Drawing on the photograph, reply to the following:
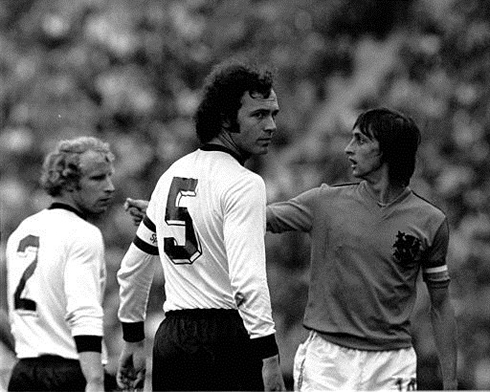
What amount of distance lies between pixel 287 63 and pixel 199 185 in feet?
24.4

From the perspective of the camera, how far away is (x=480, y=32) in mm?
11773

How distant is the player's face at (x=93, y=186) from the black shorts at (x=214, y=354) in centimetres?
92

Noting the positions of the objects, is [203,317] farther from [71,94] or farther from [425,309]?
[71,94]

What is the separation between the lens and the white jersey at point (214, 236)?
5355 millimetres

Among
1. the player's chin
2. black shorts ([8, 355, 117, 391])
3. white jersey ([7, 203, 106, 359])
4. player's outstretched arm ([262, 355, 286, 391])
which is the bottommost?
black shorts ([8, 355, 117, 391])

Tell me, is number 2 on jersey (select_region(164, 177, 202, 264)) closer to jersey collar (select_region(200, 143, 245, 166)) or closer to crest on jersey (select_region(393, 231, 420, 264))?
jersey collar (select_region(200, 143, 245, 166))

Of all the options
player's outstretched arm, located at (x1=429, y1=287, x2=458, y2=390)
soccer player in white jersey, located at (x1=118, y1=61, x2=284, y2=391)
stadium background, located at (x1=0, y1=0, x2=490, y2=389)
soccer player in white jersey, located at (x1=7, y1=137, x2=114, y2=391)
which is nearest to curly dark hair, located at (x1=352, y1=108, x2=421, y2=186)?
player's outstretched arm, located at (x1=429, y1=287, x2=458, y2=390)

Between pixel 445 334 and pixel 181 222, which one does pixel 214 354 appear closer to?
pixel 181 222

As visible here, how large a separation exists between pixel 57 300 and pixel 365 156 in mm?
1416

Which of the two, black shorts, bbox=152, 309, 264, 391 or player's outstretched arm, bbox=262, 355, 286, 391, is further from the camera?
black shorts, bbox=152, 309, 264, 391

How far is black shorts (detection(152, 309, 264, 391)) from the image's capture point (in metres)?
5.61

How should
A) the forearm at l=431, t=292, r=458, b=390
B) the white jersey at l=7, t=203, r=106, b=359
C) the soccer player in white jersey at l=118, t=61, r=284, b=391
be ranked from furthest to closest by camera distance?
the forearm at l=431, t=292, r=458, b=390, the white jersey at l=7, t=203, r=106, b=359, the soccer player in white jersey at l=118, t=61, r=284, b=391

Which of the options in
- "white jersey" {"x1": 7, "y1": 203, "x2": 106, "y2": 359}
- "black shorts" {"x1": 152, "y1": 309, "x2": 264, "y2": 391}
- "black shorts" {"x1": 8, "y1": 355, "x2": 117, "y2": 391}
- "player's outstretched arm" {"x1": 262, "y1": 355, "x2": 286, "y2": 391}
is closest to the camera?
"player's outstretched arm" {"x1": 262, "y1": 355, "x2": 286, "y2": 391}

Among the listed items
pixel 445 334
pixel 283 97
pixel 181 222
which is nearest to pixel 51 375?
pixel 181 222
